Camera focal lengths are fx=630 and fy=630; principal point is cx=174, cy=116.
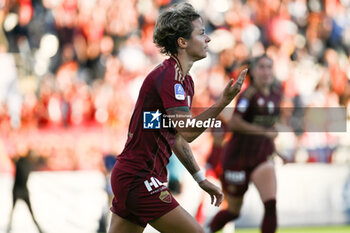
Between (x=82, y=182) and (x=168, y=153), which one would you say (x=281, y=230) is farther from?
(x=168, y=153)

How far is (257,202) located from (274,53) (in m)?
4.19

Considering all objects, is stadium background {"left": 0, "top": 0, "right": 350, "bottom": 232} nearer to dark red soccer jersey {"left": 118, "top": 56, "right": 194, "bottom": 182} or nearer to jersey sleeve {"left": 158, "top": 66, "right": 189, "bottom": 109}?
dark red soccer jersey {"left": 118, "top": 56, "right": 194, "bottom": 182}

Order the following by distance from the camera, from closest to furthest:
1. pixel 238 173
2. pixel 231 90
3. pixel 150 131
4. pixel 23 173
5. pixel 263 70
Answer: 1. pixel 231 90
2. pixel 150 131
3. pixel 263 70
4. pixel 238 173
5. pixel 23 173

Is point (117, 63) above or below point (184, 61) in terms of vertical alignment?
below

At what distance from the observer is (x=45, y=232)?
905 centimetres

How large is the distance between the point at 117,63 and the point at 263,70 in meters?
5.16

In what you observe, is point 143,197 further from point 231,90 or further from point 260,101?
point 260,101

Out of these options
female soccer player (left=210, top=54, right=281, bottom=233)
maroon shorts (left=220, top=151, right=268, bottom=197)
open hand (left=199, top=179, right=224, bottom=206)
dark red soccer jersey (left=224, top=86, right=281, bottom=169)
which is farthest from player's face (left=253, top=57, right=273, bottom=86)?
open hand (left=199, top=179, right=224, bottom=206)

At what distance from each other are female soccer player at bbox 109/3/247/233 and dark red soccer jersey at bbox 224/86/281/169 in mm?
2848

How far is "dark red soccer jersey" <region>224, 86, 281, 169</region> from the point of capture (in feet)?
22.8

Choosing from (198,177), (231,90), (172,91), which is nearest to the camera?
(231,90)

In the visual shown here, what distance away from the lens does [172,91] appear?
3869 mm

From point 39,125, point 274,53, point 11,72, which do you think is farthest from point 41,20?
point 274,53

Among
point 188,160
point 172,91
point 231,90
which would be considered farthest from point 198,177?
point 231,90
